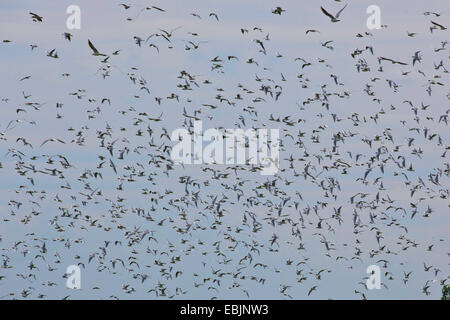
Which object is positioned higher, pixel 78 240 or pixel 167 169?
pixel 167 169

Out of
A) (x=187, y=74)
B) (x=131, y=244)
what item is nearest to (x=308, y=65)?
(x=187, y=74)

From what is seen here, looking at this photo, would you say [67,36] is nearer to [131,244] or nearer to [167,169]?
[167,169]

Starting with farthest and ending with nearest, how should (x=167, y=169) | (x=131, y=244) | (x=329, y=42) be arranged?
(x=131, y=244) → (x=167, y=169) → (x=329, y=42)

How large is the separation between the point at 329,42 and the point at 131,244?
2327 centimetres

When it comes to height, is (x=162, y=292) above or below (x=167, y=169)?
below

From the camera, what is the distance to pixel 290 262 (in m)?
72.1
